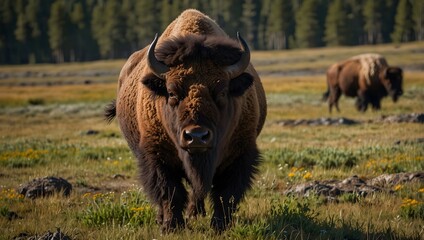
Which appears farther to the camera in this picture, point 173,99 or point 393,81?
point 393,81

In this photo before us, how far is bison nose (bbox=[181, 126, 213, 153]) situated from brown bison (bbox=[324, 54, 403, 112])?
74.0 ft

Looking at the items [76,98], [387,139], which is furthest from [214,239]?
[76,98]

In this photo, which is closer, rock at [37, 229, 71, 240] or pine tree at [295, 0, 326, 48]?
rock at [37, 229, 71, 240]

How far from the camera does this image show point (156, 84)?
18.3 ft

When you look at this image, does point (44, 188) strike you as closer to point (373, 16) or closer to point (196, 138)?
point (196, 138)

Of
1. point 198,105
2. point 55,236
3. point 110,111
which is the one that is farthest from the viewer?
point 110,111

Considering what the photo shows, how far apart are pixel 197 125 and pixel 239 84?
1118 millimetres

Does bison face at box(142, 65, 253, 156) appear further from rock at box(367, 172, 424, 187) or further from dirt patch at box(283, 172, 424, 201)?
rock at box(367, 172, 424, 187)

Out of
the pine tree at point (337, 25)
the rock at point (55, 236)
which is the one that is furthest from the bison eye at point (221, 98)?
the pine tree at point (337, 25)

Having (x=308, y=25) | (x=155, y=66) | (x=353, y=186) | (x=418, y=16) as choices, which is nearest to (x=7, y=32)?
(x=308, y=25)

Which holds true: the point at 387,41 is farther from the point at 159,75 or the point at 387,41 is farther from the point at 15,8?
the point at 159,75

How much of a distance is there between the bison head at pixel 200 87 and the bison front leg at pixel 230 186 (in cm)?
31

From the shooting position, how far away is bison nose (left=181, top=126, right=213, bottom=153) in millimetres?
4609

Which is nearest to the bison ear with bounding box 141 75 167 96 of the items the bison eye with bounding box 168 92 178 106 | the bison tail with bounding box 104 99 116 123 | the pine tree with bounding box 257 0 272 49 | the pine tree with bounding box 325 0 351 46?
the bison eye with bounding box 168 92 178 106
